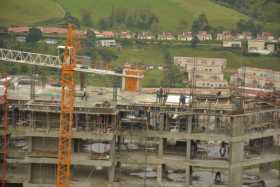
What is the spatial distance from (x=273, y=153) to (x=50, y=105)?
9.90 m

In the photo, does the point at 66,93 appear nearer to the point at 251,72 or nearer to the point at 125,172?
the point at 125,172

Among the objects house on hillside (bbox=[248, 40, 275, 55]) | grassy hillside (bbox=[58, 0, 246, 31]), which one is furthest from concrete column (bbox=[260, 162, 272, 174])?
grassy hillside (bbox=[58, 0, 246, 31])

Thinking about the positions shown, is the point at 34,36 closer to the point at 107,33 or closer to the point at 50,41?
the point at 50,41

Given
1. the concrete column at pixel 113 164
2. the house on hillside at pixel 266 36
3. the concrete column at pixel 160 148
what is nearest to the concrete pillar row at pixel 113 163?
the concrete column at pixel 113 164

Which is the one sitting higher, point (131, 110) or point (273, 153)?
point (131, 110)

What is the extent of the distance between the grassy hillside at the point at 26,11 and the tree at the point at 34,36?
5065 mm

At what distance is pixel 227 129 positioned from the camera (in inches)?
1112

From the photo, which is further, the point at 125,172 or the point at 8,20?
the point at 8,20

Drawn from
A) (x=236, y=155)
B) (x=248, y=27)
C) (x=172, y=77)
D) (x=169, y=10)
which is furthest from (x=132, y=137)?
(x=169, y=10)

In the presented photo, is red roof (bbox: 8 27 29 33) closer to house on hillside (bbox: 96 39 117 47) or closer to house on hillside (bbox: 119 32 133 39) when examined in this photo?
house on hillside (bbox: 96 39 117 47)

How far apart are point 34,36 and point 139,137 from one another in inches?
1464

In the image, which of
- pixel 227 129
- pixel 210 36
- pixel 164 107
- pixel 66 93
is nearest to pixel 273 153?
pixel 227 129

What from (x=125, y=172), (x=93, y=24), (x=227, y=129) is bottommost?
(x=125, y=172)

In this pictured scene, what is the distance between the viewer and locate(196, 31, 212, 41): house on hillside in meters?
69.9
